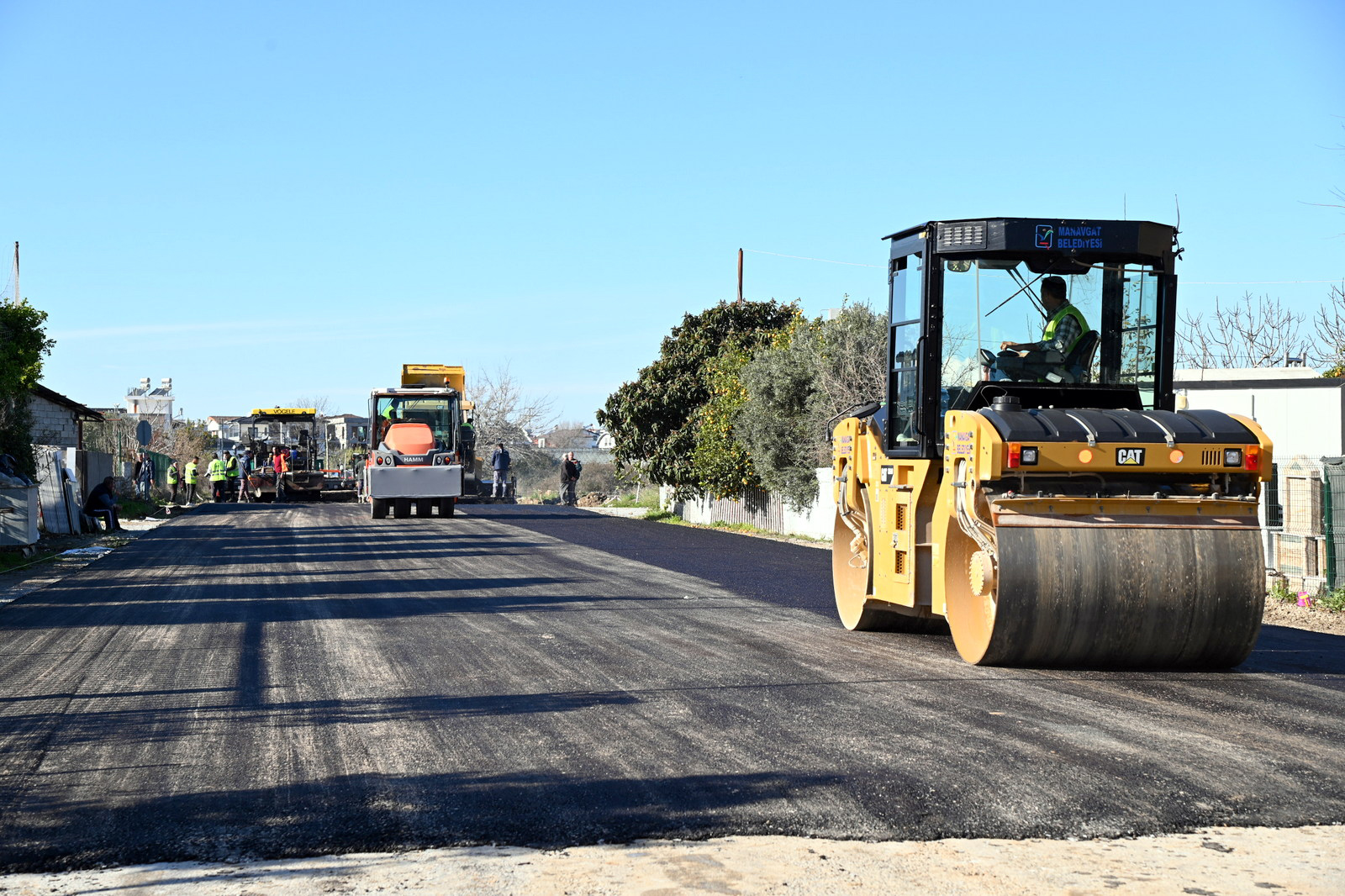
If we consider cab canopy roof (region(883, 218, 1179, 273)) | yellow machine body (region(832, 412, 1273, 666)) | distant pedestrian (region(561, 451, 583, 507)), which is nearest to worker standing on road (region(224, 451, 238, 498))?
distant pedestrian (region(561, 451, 583, 507))

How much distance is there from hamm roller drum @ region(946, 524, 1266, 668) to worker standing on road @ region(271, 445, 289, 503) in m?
37.1

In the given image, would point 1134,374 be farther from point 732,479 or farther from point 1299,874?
point 732,479

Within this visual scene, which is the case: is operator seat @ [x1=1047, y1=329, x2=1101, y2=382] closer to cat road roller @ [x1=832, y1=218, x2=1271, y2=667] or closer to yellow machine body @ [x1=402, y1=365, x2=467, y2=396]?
cat road roller @ [x1=832, y1=218, x2=1271, y2=667]

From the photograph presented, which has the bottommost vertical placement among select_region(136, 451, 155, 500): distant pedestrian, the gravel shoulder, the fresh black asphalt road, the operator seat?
the gravel shoulder

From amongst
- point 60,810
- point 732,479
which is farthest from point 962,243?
point 732,479

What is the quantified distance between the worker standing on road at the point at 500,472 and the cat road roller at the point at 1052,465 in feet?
104

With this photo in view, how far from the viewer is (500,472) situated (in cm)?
4169

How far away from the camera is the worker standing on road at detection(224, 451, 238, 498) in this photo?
44219 millimetres

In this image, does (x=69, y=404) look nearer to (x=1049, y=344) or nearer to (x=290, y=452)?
(x=290, y=452)

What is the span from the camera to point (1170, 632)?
26.4 ft

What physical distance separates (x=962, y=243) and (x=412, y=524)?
19094 mm

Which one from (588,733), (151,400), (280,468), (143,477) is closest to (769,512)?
(588,733)

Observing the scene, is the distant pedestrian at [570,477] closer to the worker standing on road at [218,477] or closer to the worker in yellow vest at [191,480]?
the worker in yellow vest at [191,480]

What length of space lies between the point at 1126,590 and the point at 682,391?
23.7 m
